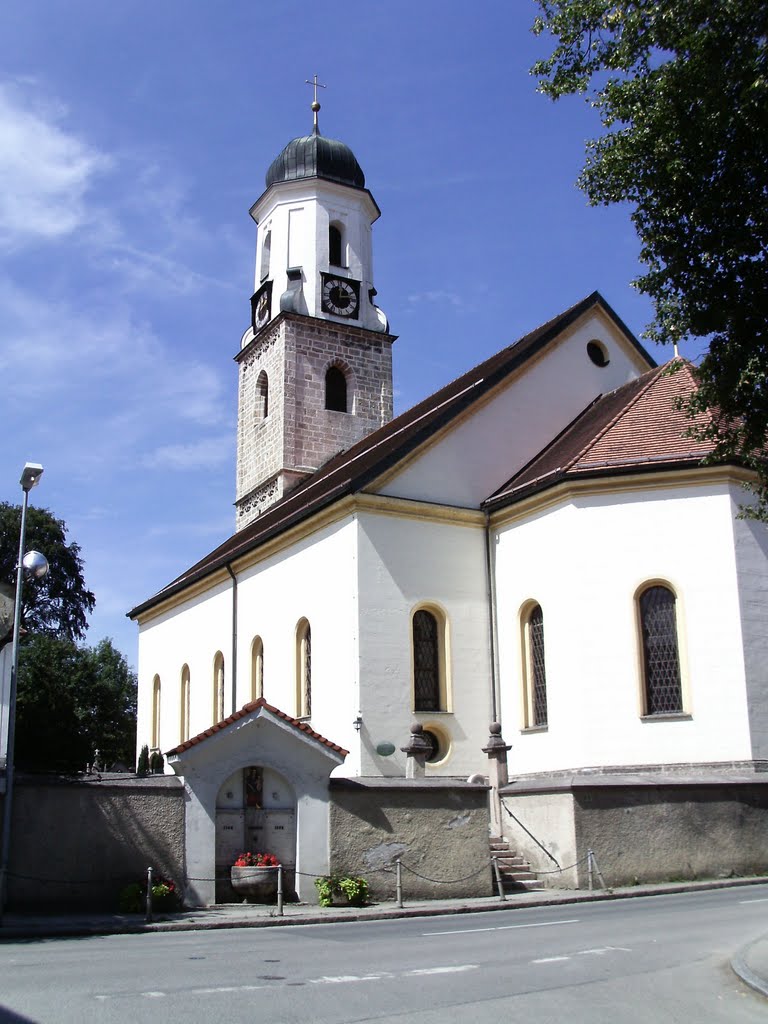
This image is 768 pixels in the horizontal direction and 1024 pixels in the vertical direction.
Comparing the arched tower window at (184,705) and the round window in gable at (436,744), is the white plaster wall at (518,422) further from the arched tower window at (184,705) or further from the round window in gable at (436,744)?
the arched tower window at (184,705)

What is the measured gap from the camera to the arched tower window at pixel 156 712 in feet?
120

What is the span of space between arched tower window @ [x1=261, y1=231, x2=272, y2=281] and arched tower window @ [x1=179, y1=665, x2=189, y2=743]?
50.6 feet

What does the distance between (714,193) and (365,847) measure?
1149 cm

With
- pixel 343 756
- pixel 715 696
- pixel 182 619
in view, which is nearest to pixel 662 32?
pixel 343 756

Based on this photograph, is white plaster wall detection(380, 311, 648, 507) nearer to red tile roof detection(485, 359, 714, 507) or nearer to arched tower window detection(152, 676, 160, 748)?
red tile roof detection(485, 359, 714, 507)

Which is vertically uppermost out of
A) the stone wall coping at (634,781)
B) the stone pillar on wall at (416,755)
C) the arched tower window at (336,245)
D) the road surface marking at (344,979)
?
the arched tower window at (336,245)

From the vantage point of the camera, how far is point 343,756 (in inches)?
730

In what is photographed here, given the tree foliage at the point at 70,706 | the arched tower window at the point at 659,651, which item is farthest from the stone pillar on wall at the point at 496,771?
the tree foliage at the point at 70,706

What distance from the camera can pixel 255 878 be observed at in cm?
1731

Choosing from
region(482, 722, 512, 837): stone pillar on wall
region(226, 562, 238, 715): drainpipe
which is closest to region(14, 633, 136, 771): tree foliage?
region(226, 562, 238, 715): drainpipe

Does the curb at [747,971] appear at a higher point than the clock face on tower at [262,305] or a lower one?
lower

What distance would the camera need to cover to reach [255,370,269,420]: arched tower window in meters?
39.6

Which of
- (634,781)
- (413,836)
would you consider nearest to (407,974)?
(413,836)

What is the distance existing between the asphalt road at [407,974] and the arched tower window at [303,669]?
1142cm
